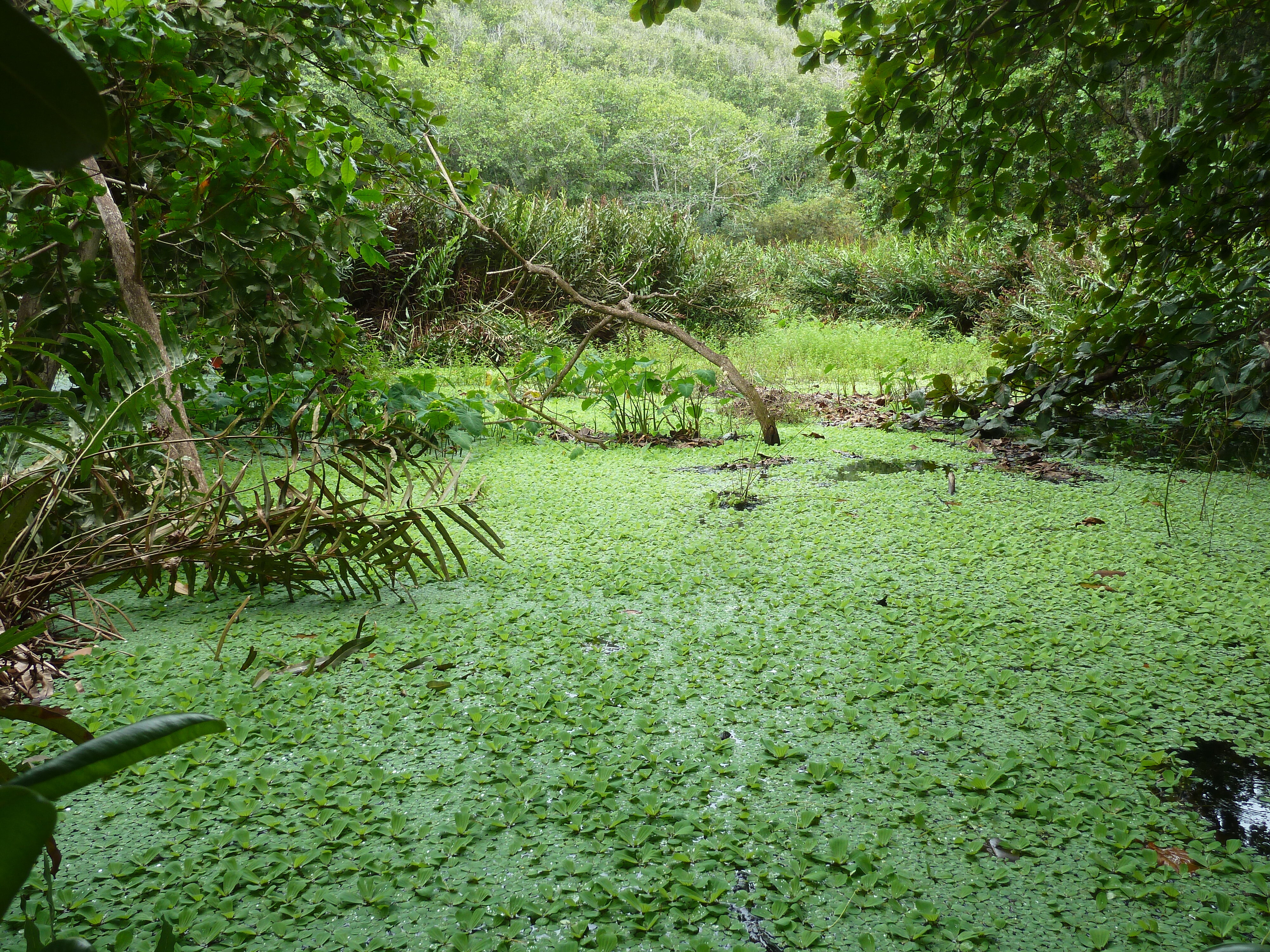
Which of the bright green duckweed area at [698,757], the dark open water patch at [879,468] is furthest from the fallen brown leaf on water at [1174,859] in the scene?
the dark open water patch at [879,468]

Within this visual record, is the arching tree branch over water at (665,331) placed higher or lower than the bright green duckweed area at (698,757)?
higher

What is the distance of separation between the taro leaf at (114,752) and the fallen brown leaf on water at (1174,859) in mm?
1034

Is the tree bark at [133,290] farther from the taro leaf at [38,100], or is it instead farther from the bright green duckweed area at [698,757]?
the taro leaf at [38,100]

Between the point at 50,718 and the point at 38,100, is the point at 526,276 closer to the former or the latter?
the point at 50,718

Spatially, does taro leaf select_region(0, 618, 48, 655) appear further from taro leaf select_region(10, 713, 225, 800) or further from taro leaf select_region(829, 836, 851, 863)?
taro leaf select_region(829, 836, 851, 863)

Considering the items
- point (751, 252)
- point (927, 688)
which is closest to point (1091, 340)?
point (927, 688)

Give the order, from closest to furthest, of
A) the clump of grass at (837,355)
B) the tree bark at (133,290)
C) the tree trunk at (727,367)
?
the tree bark at (133,290)
the tree trunk at (727,367)
the clump of grass at (837,355)

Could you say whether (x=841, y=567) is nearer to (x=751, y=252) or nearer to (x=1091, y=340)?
(x=1091, y=340)

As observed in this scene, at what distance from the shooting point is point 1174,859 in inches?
34.9

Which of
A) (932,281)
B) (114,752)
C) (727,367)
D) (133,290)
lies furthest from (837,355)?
(114,752)

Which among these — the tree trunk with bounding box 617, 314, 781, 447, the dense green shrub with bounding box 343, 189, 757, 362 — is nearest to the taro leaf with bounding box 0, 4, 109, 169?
the tree trunk with bounding box 617, 314, 781, 447

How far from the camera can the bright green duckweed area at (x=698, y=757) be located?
0.80m

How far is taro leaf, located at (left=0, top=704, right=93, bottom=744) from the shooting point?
0.47 m

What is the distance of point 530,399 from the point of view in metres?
4.42
